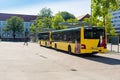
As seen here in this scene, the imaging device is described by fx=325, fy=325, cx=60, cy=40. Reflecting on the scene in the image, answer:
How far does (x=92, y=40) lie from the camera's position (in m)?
25.3

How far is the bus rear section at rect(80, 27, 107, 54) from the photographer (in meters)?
25.3

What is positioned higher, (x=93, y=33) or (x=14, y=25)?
(x=14, y=25)

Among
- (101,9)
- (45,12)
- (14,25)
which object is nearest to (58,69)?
(101,9)

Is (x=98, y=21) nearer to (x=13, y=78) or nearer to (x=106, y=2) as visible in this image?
(x=106, y=2)

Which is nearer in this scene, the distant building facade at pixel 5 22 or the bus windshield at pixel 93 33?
the bus windshield at pixel 93 33

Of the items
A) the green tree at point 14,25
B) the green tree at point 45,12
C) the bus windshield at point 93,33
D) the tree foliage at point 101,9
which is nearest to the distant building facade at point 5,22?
the green tree at point 14,25

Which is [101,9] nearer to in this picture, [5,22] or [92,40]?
[92,40]

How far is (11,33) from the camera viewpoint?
137125 millimetres

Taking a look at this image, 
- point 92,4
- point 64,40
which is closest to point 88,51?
point 64,40

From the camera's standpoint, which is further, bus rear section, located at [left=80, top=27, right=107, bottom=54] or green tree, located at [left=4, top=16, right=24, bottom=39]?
green tree, located at [left=4, top=16, right=24, bottom=39]

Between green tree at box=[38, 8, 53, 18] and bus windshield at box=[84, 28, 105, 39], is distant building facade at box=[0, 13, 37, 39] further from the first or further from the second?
bus windshield at box=[84, 28, 105, 39]

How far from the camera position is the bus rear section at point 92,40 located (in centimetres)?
2533

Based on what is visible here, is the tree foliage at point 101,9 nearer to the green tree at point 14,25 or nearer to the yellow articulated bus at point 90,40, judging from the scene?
the yellow articulated bus at point 90,40

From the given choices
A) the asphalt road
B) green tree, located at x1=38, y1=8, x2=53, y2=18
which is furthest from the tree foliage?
green tree, located at x1=38, y1=8, x2=53, y2=18
